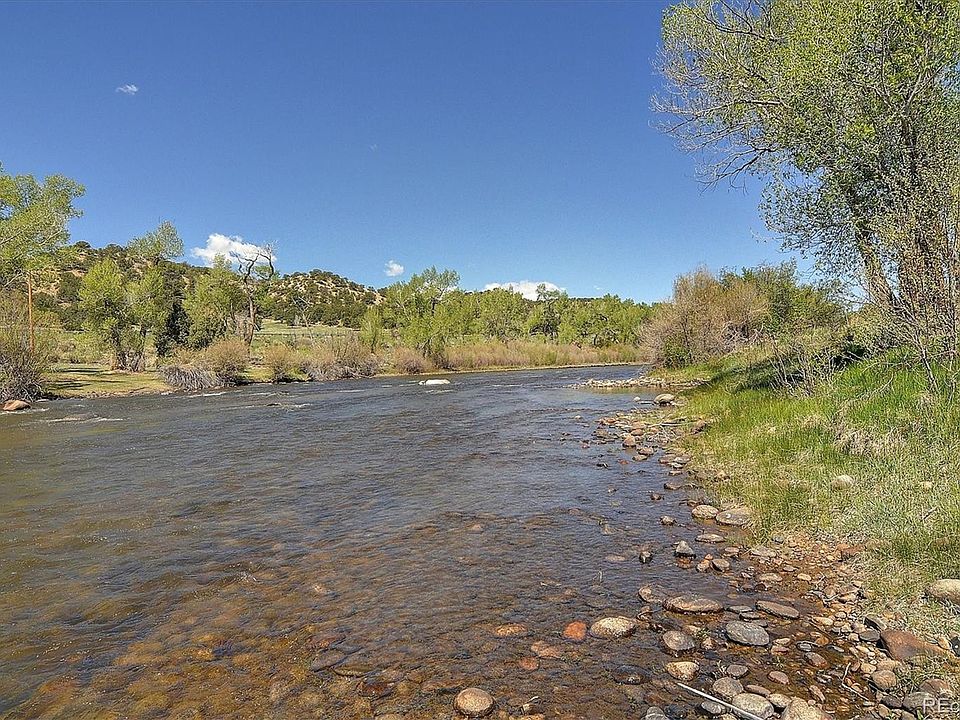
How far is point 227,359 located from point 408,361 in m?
20.0

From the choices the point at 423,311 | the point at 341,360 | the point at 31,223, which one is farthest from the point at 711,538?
the point at 423,311

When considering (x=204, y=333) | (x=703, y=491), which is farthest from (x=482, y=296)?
(x=703, y=491)

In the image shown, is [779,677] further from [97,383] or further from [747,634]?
[97,383]

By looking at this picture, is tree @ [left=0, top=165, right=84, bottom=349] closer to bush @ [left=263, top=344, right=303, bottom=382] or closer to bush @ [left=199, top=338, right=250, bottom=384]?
bush @ [left=199, top=338, right=250, bottom=384]

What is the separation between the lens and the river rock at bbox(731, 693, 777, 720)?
3.63 meters

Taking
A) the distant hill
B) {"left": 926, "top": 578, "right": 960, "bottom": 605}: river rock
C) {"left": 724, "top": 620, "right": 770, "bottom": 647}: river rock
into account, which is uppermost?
the distant hill

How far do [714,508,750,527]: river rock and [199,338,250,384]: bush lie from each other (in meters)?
43.1

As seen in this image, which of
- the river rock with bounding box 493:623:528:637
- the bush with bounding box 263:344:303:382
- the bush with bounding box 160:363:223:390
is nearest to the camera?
the river rock with bounding box 493:623:528:637

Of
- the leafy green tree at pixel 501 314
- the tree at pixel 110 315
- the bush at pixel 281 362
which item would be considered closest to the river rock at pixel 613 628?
the bush at pixel 281 362

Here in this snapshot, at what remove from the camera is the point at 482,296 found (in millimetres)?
87500

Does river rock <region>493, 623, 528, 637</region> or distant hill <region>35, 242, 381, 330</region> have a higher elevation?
distant hill <region>35, 242, 381, 330</region>

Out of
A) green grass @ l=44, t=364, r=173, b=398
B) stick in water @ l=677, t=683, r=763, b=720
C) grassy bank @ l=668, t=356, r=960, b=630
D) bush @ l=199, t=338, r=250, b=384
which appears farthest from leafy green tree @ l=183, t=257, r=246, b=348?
stick in water @ l=677, t=683, r=763, b=720

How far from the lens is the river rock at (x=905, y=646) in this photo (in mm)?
4020

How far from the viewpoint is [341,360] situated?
54.2 metres
